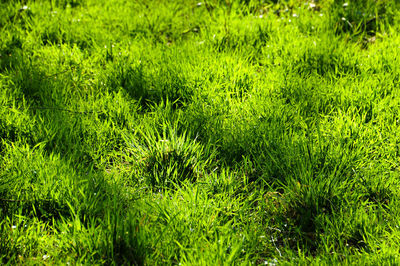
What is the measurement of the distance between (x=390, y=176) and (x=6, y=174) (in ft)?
7.43

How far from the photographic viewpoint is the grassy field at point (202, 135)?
2102 mm

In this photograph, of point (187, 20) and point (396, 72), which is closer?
point (396, 72)

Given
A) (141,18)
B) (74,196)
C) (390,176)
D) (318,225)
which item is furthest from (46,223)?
(141,18)

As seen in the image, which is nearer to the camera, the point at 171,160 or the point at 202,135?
the point at 171,160

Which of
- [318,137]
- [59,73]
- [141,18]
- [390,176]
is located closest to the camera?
[390,176]

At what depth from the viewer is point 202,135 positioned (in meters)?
2.92

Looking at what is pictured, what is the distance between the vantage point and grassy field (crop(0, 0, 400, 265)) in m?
2.10

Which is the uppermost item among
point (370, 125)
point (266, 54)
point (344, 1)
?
point (344, 1)

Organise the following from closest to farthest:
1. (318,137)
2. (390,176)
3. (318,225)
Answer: (318,225)
(390,176)
(318,137)

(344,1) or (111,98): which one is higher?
(344,1)

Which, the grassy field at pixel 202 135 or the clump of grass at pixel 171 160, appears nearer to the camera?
the grassy field at pixel 202 135

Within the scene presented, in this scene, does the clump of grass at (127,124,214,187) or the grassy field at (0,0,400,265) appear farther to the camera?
the clump of grass at (127,124,214,187)

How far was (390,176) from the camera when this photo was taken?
7.94 feet

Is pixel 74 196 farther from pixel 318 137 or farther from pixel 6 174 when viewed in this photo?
pixel 318 137
